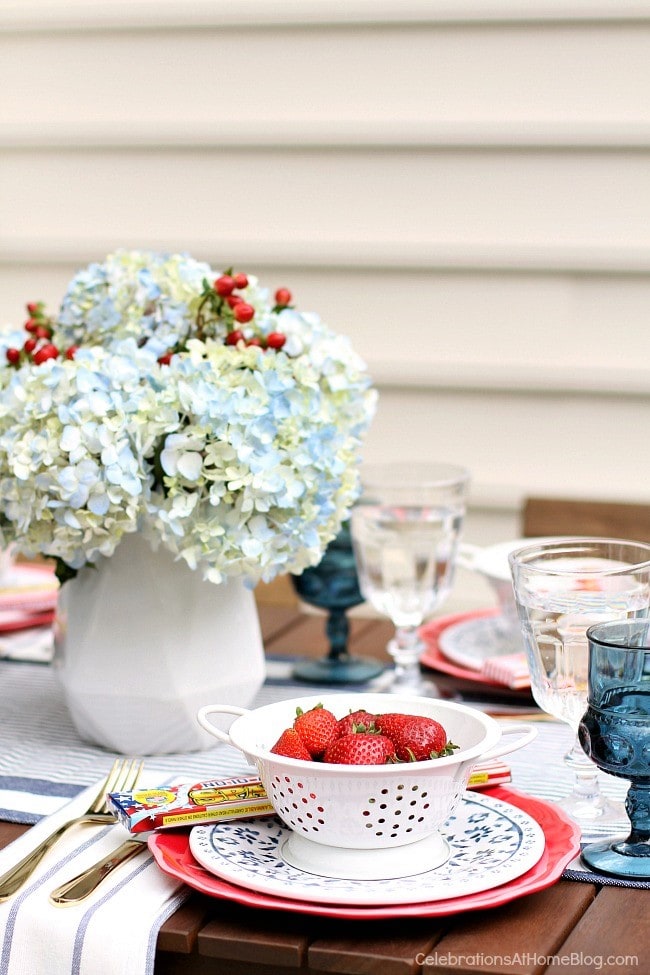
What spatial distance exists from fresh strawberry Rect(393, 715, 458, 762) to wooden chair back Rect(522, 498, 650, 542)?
3.52 feet

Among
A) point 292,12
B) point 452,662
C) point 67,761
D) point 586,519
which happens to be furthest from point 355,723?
point 292,12

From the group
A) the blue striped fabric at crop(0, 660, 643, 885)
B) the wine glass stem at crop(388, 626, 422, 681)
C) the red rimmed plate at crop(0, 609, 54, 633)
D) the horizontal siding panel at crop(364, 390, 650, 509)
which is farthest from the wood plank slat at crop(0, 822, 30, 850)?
the horizontal siding panel at crop(364, 390, 650, 509)

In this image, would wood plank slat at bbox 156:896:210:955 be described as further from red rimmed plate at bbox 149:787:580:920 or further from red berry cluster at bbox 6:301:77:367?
red berry cluster at bbox 6:301:77:367

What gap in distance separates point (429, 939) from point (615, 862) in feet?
0.55

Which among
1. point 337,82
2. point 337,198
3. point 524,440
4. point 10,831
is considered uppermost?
point 337,82

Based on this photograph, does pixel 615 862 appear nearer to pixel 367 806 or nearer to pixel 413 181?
pixel 367 806

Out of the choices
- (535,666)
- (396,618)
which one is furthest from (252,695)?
(535,666)

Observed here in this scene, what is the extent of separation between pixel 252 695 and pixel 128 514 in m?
0.26

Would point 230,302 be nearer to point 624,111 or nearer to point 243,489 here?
point 243,489

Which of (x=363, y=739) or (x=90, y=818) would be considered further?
(x=90, y=818)

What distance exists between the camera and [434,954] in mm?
750

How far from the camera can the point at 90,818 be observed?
37.6 inches

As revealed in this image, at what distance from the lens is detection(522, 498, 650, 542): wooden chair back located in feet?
6.15

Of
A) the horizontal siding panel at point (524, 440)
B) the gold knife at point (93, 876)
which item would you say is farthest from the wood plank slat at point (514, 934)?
the horizontal siding panel at point (524, 440)
